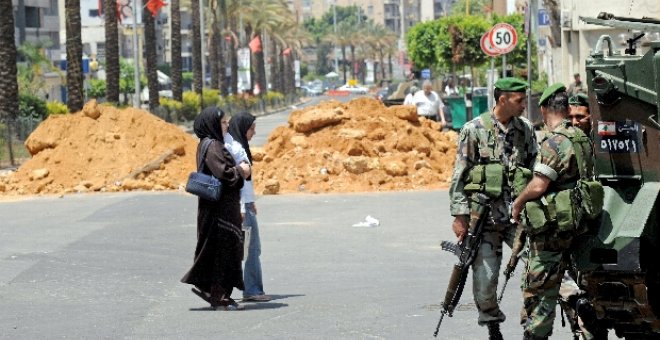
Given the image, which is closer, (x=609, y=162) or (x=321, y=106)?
(x=609, y=162)

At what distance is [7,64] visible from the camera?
40000 millimetres

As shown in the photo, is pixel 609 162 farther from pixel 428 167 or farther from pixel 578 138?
pixel 428 167

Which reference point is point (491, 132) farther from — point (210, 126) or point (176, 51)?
point (176, 51)

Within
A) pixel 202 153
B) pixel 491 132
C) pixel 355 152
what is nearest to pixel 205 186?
pixel 202 153

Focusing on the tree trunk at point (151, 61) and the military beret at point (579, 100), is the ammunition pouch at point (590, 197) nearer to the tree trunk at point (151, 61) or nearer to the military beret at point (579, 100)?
the military beret at point (579, 100)

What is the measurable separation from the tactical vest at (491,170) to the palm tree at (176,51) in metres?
60.0

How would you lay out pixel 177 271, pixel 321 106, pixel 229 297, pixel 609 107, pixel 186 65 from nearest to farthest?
pixel 609 107 → pixel 229 297 → pixel 177 271 → pixel 321 106 → pixel 186 65

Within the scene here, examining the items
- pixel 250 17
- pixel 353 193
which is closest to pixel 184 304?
pixel 353 193

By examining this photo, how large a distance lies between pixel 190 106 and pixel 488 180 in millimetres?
61157

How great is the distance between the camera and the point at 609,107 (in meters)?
8.73

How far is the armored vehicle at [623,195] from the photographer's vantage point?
335 inches

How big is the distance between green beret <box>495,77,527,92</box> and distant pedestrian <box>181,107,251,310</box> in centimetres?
354

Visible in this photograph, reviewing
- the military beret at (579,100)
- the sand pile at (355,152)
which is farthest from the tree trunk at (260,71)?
the military beret at (579,100)

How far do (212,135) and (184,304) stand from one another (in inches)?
55.9
